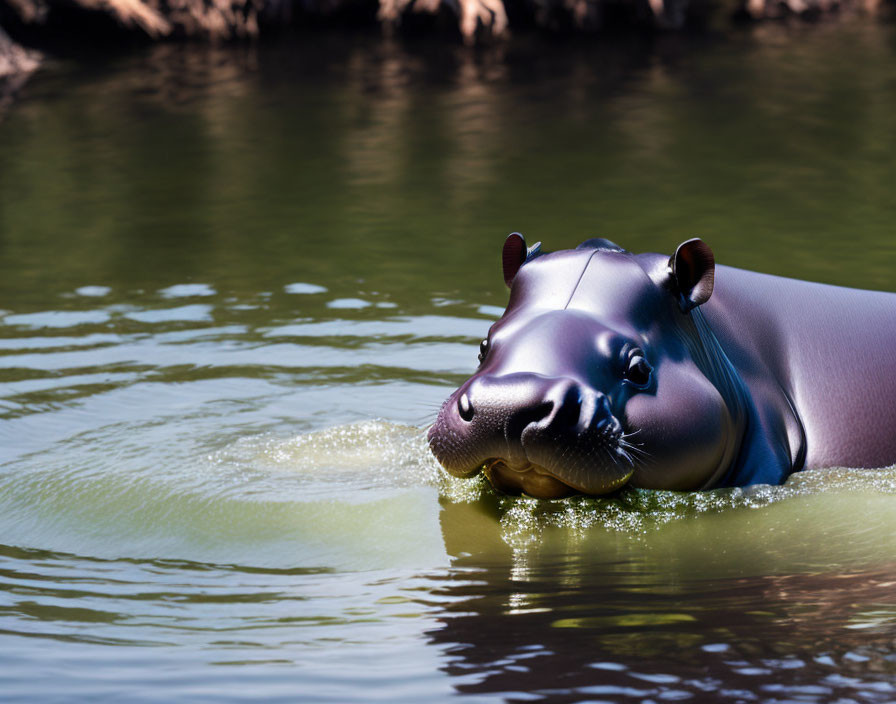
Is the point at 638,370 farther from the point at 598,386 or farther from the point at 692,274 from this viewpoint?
the point at 692,274

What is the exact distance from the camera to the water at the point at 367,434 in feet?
9.59

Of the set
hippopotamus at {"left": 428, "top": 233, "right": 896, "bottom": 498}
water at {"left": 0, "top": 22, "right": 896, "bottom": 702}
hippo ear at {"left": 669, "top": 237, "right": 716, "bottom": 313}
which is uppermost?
hippo ear at {"left": 669, "top": 237, "right": 716, "bottom": 313}

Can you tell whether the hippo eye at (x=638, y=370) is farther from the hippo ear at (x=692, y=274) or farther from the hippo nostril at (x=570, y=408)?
the hippo ear at (x=692, y=274)

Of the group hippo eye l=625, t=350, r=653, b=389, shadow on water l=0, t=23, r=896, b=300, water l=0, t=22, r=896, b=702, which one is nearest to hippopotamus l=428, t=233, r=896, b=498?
hippo eye l=625, t=350, r=653, b=389

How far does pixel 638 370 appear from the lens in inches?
150

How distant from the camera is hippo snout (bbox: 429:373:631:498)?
11.6ft

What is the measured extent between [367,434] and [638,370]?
125cm

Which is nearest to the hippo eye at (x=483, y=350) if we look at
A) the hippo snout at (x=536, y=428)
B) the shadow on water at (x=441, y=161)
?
the hippo snout at (x=536, y=428)

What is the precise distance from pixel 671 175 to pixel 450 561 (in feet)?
21.0

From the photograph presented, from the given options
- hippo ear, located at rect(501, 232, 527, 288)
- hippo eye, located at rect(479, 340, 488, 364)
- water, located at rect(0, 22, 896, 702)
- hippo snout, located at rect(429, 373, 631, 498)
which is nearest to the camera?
water, located at rect(0, 22, 896, 702)

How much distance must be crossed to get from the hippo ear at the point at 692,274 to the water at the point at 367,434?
0.59 meters

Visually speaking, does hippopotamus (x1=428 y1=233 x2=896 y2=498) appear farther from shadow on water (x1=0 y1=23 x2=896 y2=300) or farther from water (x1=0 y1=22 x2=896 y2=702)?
shadow on water (x1=0 y1=23 x2=896 y2=300)

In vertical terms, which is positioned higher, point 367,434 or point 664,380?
point 664,380

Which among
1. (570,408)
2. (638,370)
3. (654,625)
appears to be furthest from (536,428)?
(654,625)
